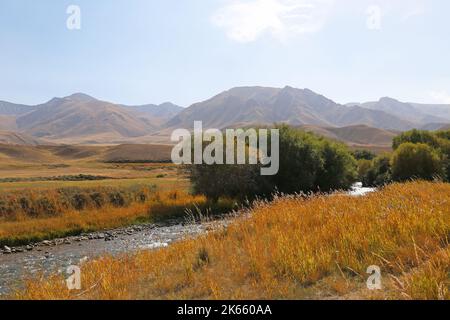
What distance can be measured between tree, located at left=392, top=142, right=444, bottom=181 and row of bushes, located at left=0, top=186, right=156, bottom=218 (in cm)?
3804

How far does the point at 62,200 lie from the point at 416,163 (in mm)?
48679

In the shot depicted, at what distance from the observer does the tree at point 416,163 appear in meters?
57.6

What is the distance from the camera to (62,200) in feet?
126

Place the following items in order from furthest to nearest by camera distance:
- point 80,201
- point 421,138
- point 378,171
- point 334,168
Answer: point 421,138, point 378,171, point 334,168, point 80,201

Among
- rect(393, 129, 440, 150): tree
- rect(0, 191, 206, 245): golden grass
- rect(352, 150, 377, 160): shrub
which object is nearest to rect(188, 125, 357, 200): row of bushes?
rect(0, 191, 206, 245): golden grass

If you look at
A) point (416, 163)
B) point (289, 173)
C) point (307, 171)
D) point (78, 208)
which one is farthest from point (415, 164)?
point (78, 208)

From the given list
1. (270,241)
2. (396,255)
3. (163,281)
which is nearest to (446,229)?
(396,255)

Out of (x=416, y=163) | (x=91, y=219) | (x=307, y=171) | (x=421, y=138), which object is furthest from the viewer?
(x=421, y=138)

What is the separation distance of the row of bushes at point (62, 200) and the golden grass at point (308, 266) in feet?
89.8

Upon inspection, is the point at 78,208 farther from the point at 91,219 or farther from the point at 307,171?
the point at 307,171

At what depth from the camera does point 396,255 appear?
28.5ft

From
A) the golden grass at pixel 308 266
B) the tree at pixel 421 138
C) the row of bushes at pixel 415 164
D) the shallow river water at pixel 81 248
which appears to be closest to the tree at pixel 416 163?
the row of bushes at pixel 415 164
